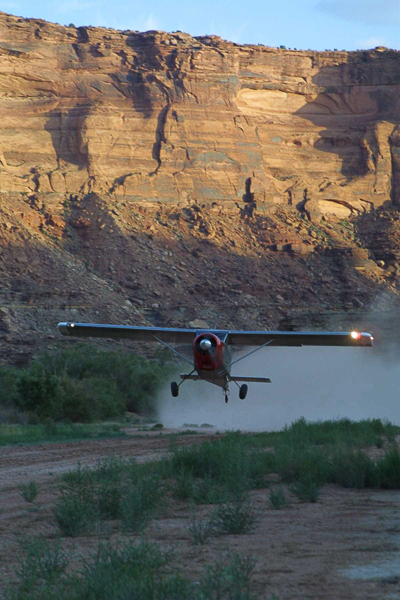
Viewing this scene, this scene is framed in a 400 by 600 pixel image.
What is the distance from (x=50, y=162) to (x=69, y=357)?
30097 mm

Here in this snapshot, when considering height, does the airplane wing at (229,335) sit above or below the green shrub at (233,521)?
above

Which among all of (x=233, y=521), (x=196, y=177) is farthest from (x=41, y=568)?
(x=196, y=177)

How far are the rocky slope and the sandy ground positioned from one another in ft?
156

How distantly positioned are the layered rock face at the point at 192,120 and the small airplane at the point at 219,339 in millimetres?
44836

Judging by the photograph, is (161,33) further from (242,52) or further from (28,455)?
(28,455)

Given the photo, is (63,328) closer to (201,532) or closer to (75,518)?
(75,518)

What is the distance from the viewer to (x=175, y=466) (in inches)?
624

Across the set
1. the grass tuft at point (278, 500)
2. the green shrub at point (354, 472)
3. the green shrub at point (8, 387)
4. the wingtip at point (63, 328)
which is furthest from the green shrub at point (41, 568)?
the green shrub at point (8, 387)

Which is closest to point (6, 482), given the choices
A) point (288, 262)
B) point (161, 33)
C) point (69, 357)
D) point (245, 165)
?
point (69, 357)

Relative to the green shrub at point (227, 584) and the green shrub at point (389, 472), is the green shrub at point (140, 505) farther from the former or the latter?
the green shrub at point (389, 472)

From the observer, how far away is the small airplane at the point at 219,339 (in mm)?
23641

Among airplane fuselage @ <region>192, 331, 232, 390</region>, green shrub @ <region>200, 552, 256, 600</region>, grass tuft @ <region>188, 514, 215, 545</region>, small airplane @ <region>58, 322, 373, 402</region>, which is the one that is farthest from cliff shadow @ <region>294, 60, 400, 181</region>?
green shrub @ <region>200, 552, 256, 600</region>

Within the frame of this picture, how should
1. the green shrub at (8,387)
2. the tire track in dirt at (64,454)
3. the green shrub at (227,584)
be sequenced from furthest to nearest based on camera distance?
the green shrub at (8,387) < the tire track in dirt at (64,454) < the green shrub at (227,584)

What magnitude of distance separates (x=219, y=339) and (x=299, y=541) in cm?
1444
